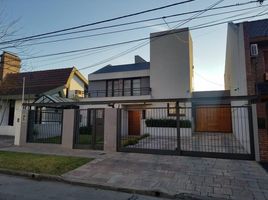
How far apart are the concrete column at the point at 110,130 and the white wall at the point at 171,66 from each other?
323 inches

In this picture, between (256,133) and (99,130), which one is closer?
(256,133)

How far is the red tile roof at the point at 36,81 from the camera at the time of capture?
16.2m

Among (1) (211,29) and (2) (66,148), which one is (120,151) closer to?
(2) (66,148)

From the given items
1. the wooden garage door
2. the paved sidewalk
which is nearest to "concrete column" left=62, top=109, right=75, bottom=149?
the paved sidewalk

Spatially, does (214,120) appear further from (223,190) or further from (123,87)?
(223,190)

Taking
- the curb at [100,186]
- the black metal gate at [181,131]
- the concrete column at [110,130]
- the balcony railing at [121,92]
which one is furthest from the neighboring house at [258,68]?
the balcony railing at [121,92]

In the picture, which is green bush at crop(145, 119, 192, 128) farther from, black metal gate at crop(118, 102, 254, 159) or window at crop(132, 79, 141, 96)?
window at crop(132, 79, 141, 96)

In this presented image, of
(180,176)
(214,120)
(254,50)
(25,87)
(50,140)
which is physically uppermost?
(25,87)

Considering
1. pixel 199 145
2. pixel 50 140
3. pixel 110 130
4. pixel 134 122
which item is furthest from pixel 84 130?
pixel 134 122

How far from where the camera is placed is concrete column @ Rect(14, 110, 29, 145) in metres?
11.8

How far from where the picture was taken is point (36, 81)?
19750 millimetres

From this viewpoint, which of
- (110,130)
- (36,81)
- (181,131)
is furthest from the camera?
(36,81)

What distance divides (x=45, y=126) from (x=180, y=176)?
965 centimetres

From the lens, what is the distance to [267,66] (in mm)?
8141
